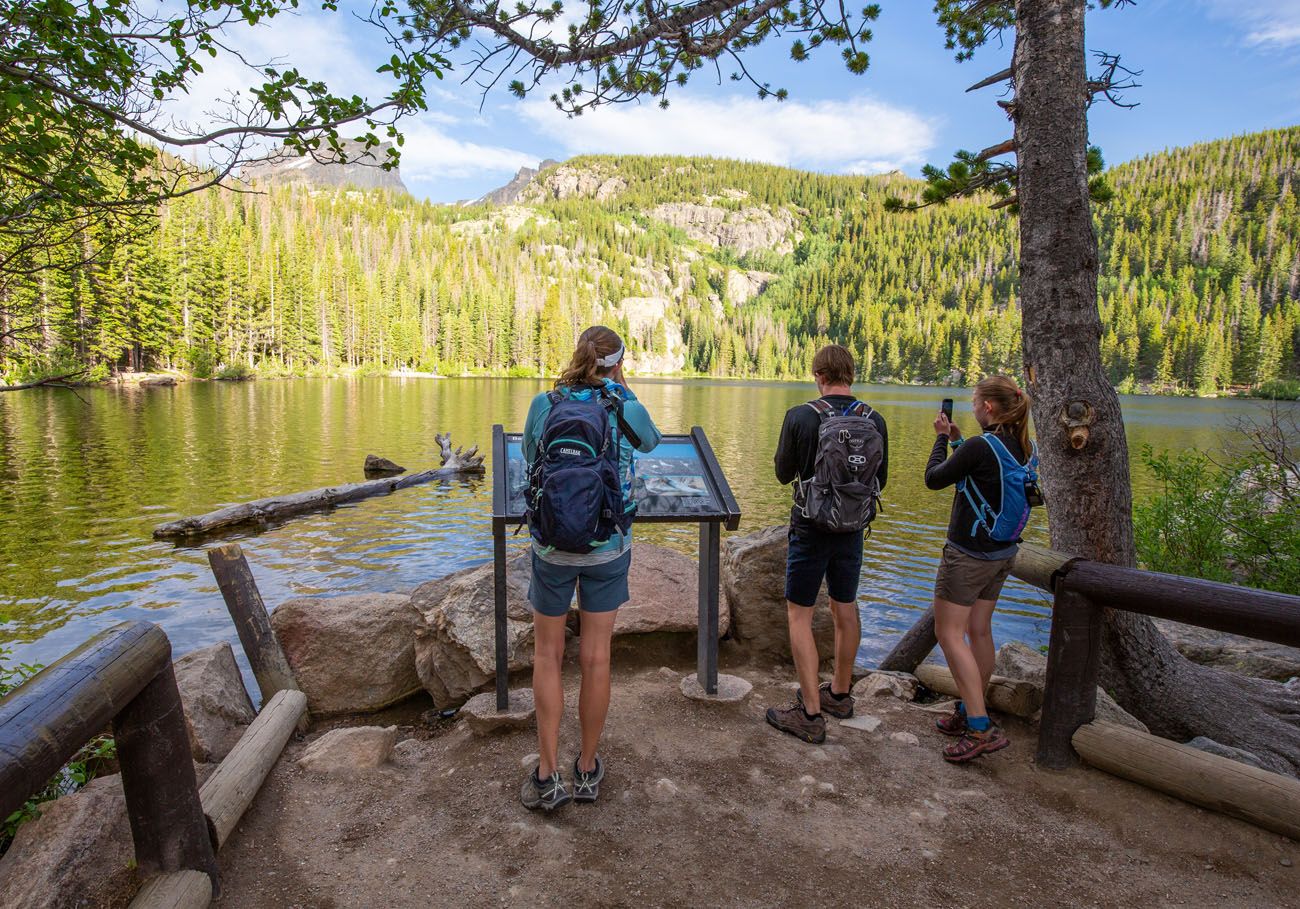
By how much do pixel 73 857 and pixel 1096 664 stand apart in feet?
16.9

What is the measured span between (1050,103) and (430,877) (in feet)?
19.3

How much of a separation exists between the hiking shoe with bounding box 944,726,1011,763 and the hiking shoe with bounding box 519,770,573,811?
2341mm

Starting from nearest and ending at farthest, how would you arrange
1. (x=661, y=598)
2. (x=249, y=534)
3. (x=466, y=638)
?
(x=466, y=638)
(x=661, y=598)
(x=249, y=534)

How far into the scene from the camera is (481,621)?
5418mm

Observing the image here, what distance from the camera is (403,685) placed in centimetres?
603

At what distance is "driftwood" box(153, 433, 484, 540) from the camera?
13.5 m

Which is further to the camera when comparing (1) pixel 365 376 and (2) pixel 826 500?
(1) pixel 365 376

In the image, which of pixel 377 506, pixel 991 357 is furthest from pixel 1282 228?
pixel 377 506

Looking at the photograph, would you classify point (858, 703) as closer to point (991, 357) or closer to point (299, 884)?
point (299, 884)

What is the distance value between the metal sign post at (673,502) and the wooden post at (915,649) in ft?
7.08

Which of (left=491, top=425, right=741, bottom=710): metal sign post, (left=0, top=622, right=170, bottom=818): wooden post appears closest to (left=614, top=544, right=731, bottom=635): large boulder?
(left=491, top=425, right=741, bottom=710): metal sign post

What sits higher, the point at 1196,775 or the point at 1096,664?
the point at 1096,664

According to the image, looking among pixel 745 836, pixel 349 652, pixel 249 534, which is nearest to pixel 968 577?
pixel 745 836

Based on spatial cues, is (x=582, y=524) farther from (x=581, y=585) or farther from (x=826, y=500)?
(x=826, y=500)
